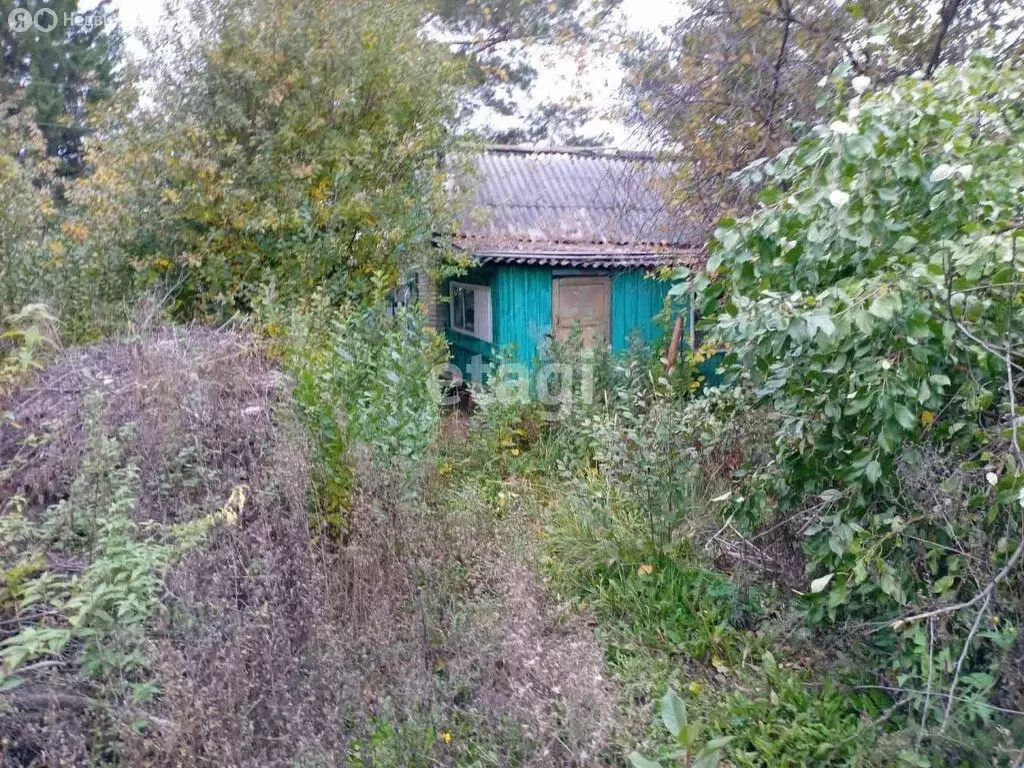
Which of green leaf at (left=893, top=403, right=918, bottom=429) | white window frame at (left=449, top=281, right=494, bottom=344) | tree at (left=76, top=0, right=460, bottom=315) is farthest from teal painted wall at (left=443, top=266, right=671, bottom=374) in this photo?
green leaf at (left=893, top=403, right=918, bottom=429)

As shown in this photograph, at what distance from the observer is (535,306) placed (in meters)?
8.80

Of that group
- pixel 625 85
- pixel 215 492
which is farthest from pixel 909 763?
pixel 625 85

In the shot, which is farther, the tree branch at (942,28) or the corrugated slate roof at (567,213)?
the corrugated slate roof at (567,213)

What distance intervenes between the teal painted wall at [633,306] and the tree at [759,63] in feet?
10.3

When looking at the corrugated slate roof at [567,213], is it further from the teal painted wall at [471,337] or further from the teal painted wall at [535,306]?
the teal painted wall at [471,337]

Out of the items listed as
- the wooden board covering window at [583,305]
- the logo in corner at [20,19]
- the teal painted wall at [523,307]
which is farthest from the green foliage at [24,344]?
the logo in corner at [20,19]

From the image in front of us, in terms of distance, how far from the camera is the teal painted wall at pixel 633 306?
9234 mm

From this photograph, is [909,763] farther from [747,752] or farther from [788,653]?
[788,653]

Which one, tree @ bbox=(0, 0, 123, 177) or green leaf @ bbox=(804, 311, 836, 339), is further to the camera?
tree @ bbox=(0, 0, 123, 177)

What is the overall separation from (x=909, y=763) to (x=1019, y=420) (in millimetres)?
1253

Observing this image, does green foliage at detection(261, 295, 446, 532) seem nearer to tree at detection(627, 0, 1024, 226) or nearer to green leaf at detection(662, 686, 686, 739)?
green leaf at detection(662, 686, 686, 739)

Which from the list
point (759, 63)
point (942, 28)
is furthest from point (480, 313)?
A: point (942, 28)

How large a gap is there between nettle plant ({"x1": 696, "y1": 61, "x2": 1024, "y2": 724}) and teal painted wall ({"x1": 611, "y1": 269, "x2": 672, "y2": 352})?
630cm

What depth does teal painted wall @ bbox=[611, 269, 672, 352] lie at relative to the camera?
923cm
